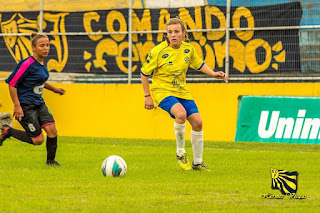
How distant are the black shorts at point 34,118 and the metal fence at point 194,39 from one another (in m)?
6.70

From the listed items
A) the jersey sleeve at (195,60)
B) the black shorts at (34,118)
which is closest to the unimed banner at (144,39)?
the jersey sleeve at (195,60)

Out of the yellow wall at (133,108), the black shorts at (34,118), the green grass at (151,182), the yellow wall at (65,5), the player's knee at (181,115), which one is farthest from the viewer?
the yellow wall at (65,5)

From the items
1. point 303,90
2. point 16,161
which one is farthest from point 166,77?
point 303,90

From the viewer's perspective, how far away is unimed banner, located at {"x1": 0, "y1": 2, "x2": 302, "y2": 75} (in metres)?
15.3

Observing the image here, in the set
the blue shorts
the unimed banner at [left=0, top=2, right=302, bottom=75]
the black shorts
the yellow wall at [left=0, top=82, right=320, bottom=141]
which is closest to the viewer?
the blue shorts

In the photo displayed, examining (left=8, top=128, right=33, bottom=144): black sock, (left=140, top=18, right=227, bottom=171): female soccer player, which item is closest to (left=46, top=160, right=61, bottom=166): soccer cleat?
(left=8, top=128, right=33, bottom=144): black sock

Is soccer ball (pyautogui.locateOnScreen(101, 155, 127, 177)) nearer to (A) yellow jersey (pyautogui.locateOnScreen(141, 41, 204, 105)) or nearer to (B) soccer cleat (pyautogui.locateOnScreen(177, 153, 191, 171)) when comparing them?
(B) soccer cleat (pyautogui.locateOnScreen(177, 153, 191, 171))

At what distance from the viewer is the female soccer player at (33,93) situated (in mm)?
9516

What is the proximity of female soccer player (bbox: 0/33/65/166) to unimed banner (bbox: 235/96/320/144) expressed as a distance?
6.14m

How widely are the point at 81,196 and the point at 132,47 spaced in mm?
10369

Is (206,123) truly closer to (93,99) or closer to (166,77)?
(93,99)
